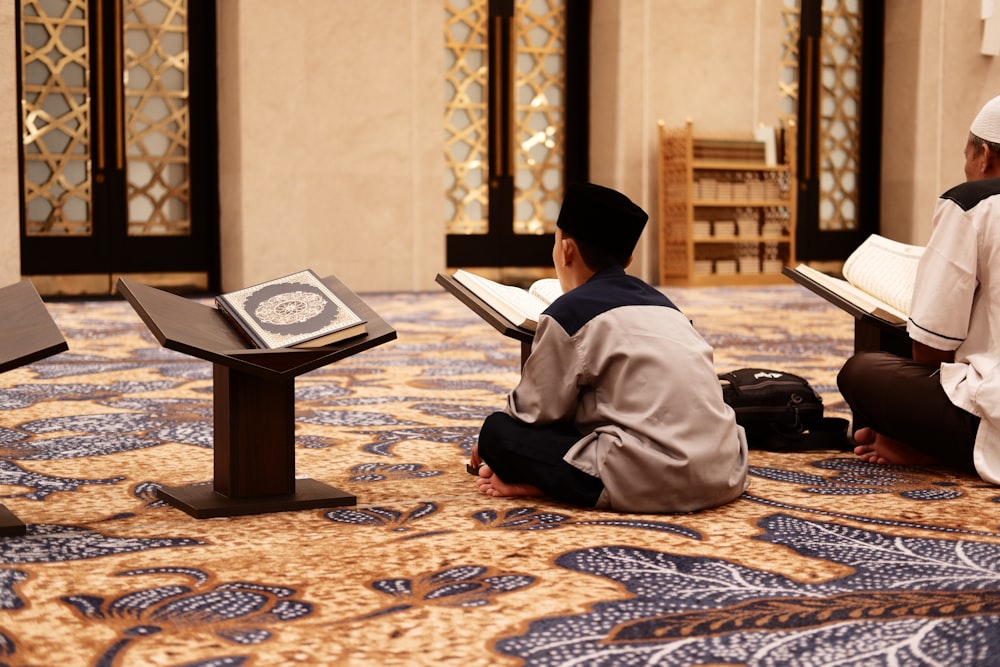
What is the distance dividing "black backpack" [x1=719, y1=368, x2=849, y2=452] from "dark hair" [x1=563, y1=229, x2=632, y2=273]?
0.89 metres

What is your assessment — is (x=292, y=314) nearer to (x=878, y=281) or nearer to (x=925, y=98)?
(x=878, y=281)

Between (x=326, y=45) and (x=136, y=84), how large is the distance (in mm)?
1557

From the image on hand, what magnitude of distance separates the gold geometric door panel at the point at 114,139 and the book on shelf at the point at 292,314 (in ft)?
23.6

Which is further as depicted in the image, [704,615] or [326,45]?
[326,45]

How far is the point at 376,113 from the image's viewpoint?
10570 mm

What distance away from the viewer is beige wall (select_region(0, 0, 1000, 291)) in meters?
10.0

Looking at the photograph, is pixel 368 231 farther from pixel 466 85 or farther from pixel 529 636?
pixel 529 636

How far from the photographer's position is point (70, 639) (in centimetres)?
191

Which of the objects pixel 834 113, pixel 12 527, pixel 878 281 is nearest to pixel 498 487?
pixel 12 527

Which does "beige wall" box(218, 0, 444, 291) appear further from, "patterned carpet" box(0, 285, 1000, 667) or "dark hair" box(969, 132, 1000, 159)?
"dark hair" box(969, 132, 1000, 159)

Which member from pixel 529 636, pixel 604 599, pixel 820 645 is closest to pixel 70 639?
pixel 529 636

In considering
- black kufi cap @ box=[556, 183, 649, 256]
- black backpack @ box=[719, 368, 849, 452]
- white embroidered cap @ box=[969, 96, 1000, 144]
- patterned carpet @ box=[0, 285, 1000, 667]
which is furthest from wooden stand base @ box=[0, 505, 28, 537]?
white embroidered cap @ box=[969, 96, 1000, 144]

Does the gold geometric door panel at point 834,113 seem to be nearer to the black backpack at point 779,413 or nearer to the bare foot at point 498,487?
the black backpack at point 779,413

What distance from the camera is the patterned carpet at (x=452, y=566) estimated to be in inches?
A: 74.7
